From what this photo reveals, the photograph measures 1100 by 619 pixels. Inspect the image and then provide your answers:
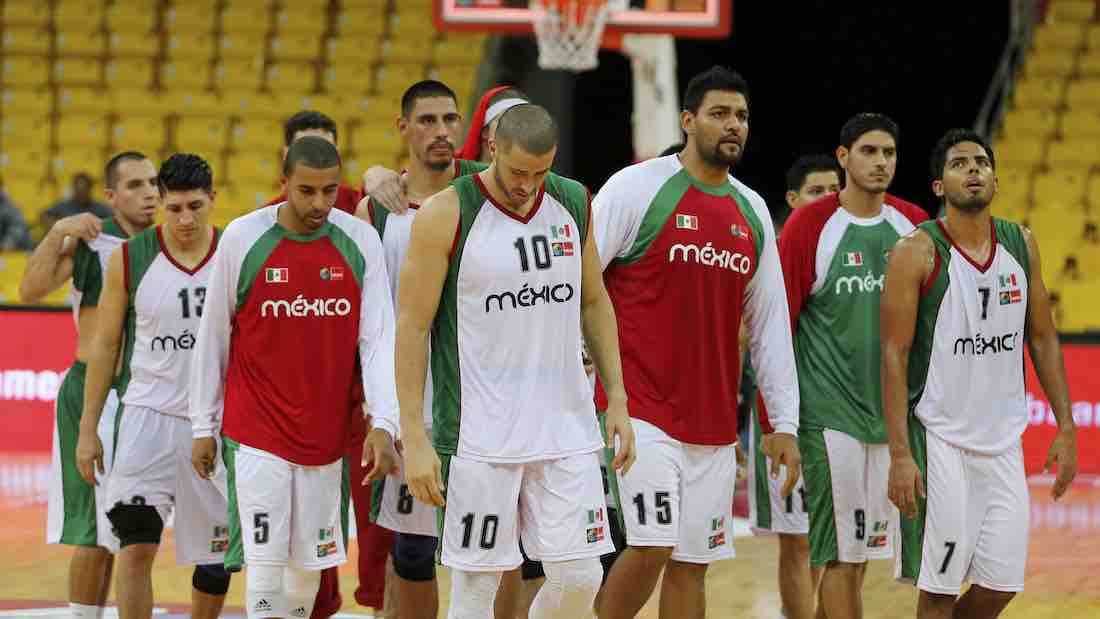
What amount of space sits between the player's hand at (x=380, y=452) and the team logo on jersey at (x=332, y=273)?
587 millimetres

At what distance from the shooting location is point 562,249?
213 inches

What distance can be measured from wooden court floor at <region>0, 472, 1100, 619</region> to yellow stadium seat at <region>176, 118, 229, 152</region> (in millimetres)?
7820

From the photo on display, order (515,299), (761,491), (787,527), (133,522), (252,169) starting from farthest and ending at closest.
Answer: (252,169) → (761,491) → (787,527) → (133,522) → (515,299)

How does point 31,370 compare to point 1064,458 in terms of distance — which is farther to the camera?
point 31,370

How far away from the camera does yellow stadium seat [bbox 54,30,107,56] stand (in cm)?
1931

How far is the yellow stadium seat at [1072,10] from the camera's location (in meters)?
18.6

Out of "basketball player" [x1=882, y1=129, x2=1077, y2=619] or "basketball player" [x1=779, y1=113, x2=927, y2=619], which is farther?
"basketball player" [x1=779, y1=113, x2=927, y2=619]

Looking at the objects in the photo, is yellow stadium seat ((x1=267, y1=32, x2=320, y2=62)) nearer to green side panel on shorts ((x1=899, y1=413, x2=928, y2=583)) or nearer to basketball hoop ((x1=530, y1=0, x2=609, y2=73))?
basketball hoop ((x1=530, y1=0, x2=609, y2=73))

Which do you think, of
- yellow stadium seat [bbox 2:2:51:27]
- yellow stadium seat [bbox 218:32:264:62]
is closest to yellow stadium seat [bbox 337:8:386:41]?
yellow stadium seat [bbox 218:32:264:62]

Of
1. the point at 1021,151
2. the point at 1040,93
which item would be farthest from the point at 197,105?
the point at 1040,93

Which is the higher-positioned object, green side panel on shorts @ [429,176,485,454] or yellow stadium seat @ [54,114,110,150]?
yellow stadium seat @ [54,114,110,150]

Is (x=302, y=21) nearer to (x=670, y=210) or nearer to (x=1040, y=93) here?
(x=1040, y=93)

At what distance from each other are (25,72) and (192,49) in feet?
6.43

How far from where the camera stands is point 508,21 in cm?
1341
